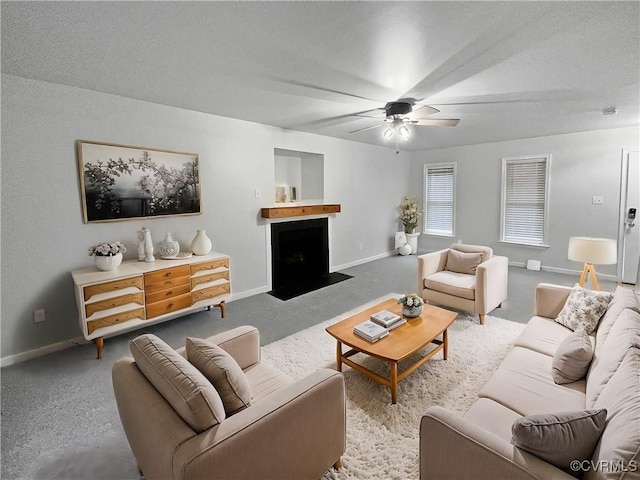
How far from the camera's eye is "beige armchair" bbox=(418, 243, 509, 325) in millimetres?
3402

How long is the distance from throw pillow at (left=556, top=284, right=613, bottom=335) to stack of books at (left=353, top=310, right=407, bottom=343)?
1228 mm

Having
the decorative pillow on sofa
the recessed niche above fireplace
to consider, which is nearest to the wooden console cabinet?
the decorative pillow on sofa

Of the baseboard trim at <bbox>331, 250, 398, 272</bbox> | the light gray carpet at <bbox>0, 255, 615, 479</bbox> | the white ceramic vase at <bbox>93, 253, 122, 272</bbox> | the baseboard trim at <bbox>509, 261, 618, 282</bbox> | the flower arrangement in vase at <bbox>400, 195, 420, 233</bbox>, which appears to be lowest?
the light gray carpet at <bbox>0, 255, 615, 479</bbox>

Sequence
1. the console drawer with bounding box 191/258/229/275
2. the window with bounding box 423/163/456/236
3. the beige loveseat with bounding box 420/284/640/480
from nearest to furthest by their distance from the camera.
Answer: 1. the beige loveseat with bounding box 420/284/640/480
2. the console drawer with bounding box 191/258/229/275
3. the window with bounding box 423/163/456/236

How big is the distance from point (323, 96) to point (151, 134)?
77.0 inches

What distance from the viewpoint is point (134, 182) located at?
3.39m

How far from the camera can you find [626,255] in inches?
193

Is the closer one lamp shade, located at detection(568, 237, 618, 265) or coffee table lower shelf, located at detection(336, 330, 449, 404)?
coffee table lower shelf, located at detection(336, 330, 449, 404)

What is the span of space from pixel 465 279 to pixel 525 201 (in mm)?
3241

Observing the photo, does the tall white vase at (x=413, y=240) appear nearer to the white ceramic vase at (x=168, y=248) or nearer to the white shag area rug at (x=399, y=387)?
the white shag area rug at (x=399, y=387)

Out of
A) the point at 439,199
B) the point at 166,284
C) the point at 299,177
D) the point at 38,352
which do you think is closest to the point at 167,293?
the point at 166,284

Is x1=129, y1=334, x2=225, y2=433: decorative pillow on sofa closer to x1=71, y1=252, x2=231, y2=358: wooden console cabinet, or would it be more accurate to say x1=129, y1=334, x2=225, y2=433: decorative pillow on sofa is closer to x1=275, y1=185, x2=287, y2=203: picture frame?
x1=71, y1=252, x2=231, y2=358: wooden console cabinet

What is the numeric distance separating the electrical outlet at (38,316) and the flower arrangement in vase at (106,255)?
0.64 metres

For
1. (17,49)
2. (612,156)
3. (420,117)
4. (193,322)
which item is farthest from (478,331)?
(17,49)
